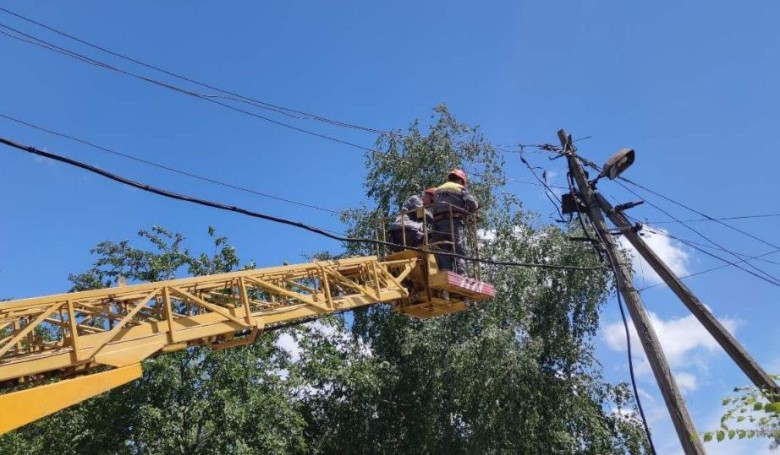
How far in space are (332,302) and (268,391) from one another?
968 centimetres

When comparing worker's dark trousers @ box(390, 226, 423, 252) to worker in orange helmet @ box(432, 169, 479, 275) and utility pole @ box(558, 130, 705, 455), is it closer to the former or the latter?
worker in orange helmet @ box(432, 169, 479, 275)

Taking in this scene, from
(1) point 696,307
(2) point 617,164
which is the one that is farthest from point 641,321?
(2) point 617,164

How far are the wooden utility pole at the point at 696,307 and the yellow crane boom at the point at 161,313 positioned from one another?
108 inches

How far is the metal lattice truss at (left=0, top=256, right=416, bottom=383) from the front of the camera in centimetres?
617

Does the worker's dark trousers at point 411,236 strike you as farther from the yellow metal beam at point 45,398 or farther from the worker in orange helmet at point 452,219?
the yellow metal beam at point 45,398

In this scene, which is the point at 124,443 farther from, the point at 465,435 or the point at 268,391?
the point at 465,435

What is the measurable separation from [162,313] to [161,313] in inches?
9.3

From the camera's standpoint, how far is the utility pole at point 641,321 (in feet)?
29.1

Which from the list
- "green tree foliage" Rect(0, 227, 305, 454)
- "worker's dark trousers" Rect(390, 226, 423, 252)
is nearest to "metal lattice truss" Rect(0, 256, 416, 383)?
"worker's dark trousers" Rect(390, 226, 423, 252)

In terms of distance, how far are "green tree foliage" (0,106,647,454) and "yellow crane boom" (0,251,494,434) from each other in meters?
7.87

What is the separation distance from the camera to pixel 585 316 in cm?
1864

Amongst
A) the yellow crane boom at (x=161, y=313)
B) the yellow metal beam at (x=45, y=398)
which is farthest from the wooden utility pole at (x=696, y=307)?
the yellow metal beam at (x=45, y=398)

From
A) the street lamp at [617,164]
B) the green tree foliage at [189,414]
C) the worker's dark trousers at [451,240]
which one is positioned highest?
the street lamp at [617,164]

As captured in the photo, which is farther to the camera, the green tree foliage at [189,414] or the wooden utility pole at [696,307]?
the green tree foliage at [189,414]
